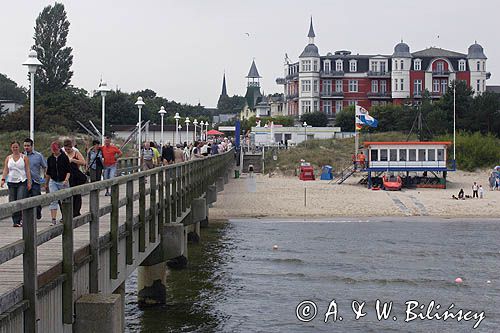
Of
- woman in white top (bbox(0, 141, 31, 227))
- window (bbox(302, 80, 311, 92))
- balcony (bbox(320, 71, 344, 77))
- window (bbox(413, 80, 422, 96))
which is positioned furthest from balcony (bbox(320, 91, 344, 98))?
woman in white top (bbox(0, 141, 31, 227))

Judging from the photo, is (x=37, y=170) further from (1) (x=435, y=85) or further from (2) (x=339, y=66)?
(2) (x=339, y=66)

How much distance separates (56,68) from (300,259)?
69.5 m

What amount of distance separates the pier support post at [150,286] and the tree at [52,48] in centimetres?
7498

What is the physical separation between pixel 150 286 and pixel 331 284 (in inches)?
224

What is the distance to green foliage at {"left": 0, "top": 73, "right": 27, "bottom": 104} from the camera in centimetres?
14899

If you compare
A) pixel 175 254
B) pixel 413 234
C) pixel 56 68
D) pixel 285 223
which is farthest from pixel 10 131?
pixel 175 254

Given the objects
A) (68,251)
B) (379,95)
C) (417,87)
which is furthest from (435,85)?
(68,251)

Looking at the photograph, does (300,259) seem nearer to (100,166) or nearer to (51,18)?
(100,166)

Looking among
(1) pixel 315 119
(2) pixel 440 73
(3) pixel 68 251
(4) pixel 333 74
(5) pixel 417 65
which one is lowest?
(3) pixel 68 251

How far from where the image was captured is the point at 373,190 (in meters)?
53.7

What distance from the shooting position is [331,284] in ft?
72.0

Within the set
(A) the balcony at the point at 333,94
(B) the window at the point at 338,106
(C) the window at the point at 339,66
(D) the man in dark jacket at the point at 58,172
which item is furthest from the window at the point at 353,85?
(D) the man in dark jacket at the point at 58,172

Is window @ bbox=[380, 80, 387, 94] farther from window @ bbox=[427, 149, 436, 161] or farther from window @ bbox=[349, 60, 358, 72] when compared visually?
window @ bbox=[427, 149, 436, 161]

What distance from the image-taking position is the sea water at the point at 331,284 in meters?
17.4
